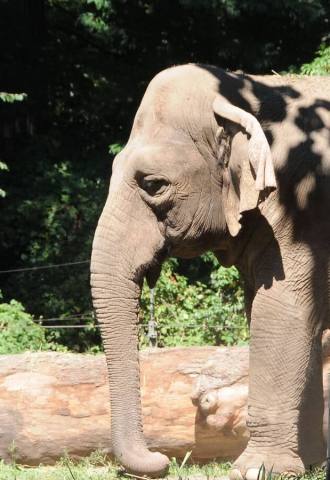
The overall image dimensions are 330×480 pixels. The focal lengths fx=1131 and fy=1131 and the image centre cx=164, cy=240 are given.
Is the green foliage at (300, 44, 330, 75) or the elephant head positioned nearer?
the elephant head

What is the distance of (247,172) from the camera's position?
6.05 meters

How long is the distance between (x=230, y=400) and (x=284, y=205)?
7.27 feet

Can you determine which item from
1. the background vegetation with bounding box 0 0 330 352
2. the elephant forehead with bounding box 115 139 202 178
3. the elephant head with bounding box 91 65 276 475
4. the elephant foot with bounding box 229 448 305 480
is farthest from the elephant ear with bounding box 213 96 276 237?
the background vegetation with bounding box 0 0 330 352

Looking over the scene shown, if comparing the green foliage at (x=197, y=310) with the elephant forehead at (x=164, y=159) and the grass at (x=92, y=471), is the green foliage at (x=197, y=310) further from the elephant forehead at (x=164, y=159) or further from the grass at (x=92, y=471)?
the elephant forehead at (x=164, y=159)

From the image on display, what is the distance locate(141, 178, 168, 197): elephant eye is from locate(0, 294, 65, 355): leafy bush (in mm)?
5208

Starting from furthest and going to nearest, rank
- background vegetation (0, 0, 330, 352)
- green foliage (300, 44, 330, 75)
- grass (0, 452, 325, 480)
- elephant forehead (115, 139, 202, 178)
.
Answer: background vegetation (0, 0, 330, 352) < green foliage (300, 44, 330, 75) < grass (0, 452, 325, 480) < elephant forehead (115, 139, 202, 178)

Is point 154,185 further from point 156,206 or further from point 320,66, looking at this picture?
point 320,66

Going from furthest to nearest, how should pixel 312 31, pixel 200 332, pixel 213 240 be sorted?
pixel 312 31 < pixel 200 332 < pixel 213 240

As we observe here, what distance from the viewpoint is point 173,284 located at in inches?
508

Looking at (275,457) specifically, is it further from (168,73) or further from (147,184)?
(168,73)

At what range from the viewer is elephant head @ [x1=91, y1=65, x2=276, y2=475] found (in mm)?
6180

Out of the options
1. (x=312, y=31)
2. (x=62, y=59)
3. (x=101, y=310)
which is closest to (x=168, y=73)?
(x=101, y=310)

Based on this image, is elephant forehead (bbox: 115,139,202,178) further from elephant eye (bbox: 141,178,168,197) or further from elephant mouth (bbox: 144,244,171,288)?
elephant mouth (bbox: 144,244,171,288)

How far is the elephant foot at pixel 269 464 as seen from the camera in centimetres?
619
